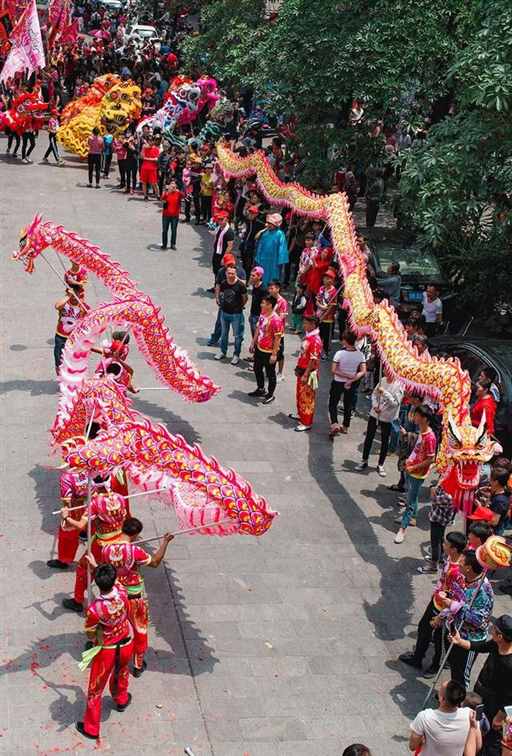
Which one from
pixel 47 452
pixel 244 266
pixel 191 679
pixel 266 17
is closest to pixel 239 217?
pixel 244 266

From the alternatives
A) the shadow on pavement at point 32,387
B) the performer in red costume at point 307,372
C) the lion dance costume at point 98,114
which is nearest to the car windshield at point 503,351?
the performer in red costume at point 307,372

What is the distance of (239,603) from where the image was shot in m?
10.1

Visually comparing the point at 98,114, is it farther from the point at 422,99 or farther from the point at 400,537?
the point at 400,537

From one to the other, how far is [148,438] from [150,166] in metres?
15.6

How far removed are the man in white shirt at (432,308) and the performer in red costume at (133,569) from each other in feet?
28.6

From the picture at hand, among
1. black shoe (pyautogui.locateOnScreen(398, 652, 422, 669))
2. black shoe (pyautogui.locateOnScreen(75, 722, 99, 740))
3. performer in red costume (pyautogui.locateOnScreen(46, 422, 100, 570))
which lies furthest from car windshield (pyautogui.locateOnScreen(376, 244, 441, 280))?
black shoe (pyautogui.locateOnScreen(75, 722, 99, 740))

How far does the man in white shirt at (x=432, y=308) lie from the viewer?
1644 cm

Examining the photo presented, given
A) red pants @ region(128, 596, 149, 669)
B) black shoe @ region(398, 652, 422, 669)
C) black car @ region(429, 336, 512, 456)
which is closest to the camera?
red pants @ region(128, 596, 149, 669)

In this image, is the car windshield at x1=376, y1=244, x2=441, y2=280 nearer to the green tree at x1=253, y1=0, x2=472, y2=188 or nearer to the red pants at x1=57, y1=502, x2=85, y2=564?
the green tree at x1=253, y1=0, x2=472, y2=188

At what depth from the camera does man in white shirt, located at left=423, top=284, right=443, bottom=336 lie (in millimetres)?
16438

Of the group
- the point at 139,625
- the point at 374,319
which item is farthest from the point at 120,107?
the point at 139,625

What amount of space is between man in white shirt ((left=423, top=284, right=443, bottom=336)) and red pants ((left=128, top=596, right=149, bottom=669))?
350 inches

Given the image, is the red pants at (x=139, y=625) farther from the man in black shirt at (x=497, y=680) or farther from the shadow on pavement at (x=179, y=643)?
the man in black shirt at (x=497, y=680)

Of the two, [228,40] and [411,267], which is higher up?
[228,40]
